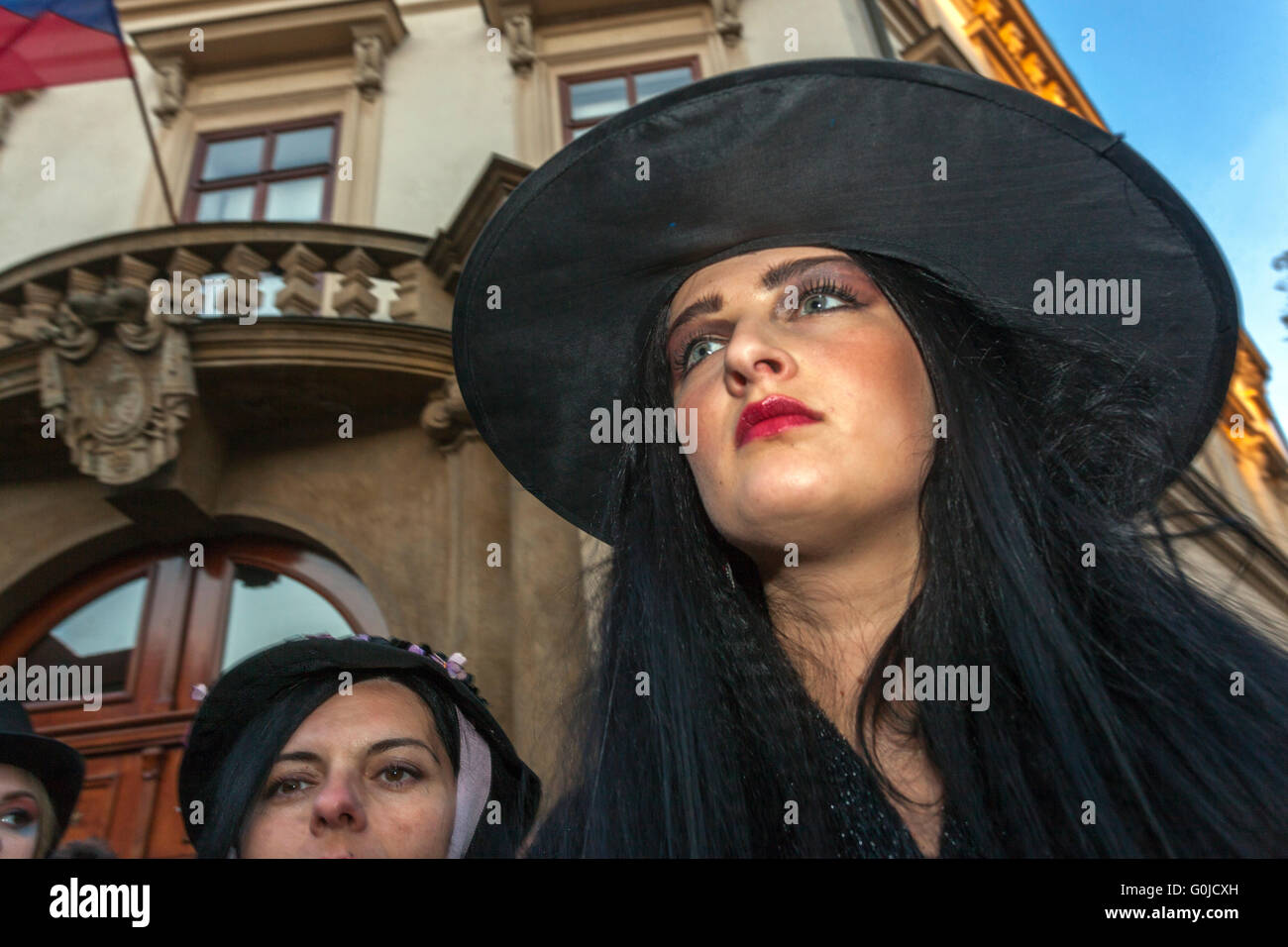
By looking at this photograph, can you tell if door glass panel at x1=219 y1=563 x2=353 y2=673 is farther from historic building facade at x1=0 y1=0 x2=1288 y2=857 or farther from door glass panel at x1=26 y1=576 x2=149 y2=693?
door glass panel at x1=26 y1=576 x2=149 y2=693

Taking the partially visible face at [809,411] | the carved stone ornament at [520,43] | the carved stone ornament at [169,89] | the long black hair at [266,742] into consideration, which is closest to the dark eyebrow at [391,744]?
the long black hair at [266,742]

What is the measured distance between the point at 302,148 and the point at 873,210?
7016mm

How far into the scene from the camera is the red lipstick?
1427 millimetres

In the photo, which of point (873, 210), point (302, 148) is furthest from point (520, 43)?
point (873, 210)

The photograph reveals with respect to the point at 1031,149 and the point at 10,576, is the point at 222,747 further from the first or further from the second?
the point at 10,576

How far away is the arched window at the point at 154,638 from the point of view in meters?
4.65

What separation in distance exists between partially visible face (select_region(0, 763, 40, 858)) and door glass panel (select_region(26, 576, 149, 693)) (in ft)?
9.37

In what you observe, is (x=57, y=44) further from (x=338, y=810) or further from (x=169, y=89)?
(x=338, y=810)

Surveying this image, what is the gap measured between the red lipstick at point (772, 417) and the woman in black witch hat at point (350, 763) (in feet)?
3.29

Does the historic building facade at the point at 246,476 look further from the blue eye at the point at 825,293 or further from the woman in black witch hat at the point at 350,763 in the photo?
the blue eye at the point at 825,293

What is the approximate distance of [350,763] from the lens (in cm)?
190

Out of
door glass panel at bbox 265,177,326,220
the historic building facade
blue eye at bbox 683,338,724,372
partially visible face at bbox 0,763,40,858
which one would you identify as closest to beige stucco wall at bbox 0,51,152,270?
door glass panel at bbox 265,177,326,220
